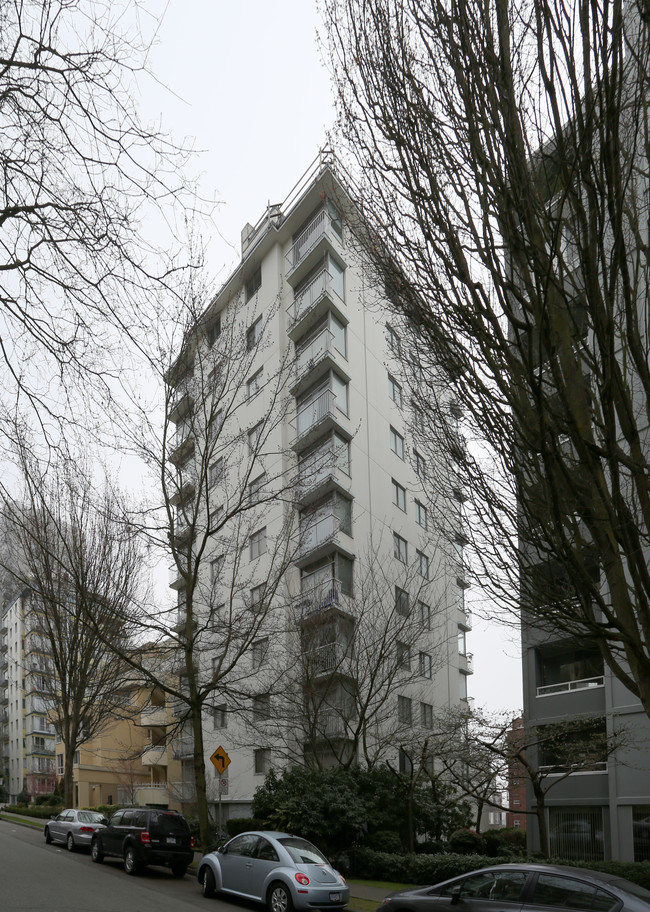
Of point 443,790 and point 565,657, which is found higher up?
point 565,657

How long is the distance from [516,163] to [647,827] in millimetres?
18544

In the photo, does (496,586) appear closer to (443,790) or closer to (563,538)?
(563,538)

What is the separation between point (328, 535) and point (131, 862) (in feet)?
50.7

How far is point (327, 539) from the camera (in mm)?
32812

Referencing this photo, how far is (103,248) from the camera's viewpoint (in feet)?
24.9

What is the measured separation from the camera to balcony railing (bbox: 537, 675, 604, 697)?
24.7m

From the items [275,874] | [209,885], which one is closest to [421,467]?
[275,874]

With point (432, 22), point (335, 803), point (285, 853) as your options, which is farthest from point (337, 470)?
point (432, 22)

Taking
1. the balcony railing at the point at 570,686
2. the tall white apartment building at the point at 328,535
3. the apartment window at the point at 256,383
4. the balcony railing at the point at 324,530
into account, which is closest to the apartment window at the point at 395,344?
the tall white apartment building at the point at 328,535

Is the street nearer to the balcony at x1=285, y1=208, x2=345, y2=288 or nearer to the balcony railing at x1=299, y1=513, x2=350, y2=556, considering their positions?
the balcony railing at x1=299, y1=513, x2=350, y2=556

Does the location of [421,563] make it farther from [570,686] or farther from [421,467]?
[421,467]

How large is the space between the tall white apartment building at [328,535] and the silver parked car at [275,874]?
27.9 feet

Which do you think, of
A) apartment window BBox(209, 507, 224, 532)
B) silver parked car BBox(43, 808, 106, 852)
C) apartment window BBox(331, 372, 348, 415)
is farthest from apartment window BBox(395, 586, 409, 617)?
silver parked car BBox(43, 808, 106, 852)

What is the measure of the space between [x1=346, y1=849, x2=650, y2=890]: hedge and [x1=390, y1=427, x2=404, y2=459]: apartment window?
2156cm
